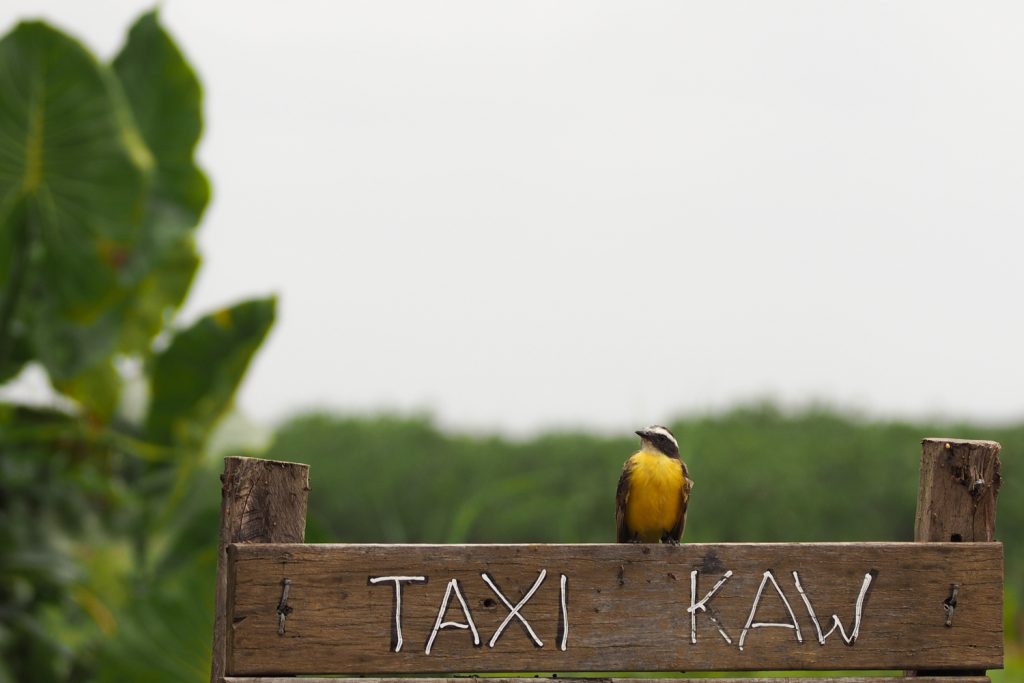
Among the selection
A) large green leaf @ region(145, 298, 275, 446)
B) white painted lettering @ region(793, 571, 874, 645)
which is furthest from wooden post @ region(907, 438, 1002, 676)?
large green leaf @ region(145, 298, 275, 446)

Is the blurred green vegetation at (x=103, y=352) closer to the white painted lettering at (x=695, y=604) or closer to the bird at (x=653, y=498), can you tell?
the bird at (x=653, y=498)

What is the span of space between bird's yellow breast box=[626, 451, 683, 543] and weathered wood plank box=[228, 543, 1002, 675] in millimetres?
197

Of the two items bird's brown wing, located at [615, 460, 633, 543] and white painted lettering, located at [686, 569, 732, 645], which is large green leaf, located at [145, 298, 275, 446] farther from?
white painted lettering, located at [686, 569, 732, 645]

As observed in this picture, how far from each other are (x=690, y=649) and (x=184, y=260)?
3853mm

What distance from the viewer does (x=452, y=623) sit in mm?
1805

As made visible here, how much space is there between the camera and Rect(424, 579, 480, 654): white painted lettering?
180 cm

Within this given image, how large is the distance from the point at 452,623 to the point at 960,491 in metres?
0.98

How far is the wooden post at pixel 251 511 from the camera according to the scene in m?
1.82

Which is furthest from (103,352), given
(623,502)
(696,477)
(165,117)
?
(696,477)

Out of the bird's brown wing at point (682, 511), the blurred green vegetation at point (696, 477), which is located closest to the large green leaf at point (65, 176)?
the blurred green vegetation at point (696, 477)

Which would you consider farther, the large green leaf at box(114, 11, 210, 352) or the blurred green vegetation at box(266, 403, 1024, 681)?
the blurred green vegetation at box(266, 403, 1024, 681)

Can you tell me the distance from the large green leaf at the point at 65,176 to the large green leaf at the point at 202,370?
44cm

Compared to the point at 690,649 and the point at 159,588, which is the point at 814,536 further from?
the point at 690,649

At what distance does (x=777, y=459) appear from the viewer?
22.9ft
